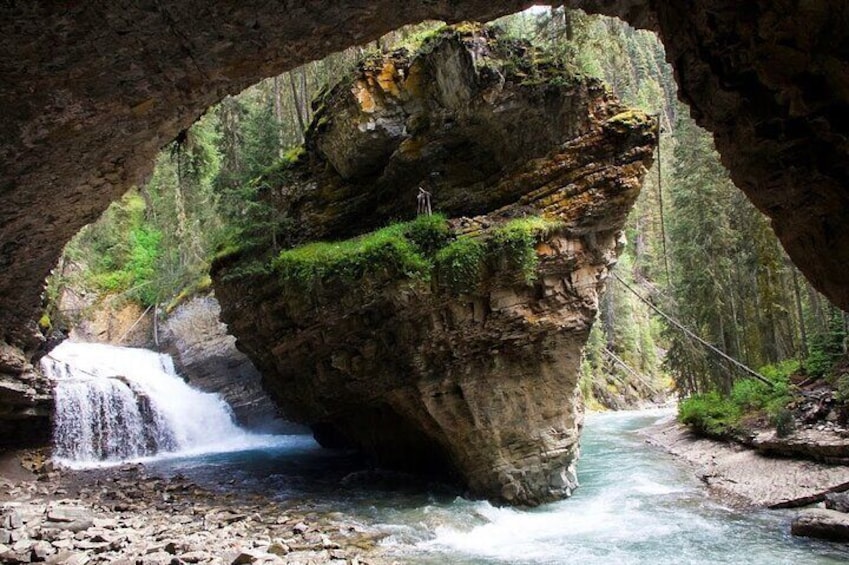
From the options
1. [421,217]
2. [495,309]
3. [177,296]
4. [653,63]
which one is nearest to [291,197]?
[421,217]

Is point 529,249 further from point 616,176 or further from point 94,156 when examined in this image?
point 94,156

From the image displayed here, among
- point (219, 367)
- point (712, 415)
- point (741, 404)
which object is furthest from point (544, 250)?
point (219, 367)

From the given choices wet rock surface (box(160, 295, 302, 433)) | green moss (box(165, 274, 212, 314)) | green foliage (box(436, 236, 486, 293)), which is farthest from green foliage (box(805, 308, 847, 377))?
green moss (box(165, 274, 212, 314))

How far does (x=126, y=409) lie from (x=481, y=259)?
50.8ft

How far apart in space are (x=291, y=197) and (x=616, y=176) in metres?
9.01

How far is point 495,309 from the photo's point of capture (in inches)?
→ 491

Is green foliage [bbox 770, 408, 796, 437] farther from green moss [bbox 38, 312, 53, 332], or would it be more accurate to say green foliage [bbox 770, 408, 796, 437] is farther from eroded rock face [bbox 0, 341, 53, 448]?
green moss [bbox 38, 312, 53, 332]

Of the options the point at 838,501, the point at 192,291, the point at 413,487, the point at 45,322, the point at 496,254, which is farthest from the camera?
the point at 192,291

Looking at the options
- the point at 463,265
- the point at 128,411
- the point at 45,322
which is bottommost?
the point at 128,411

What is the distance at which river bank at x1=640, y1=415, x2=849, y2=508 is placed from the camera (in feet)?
37.3

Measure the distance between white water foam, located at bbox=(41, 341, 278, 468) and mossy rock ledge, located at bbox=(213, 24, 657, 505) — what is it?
31.5 feet

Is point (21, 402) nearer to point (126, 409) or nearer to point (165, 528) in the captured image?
point (126, 409)

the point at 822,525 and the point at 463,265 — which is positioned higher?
the point at 463,265

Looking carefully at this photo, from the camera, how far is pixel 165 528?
10000 mm
